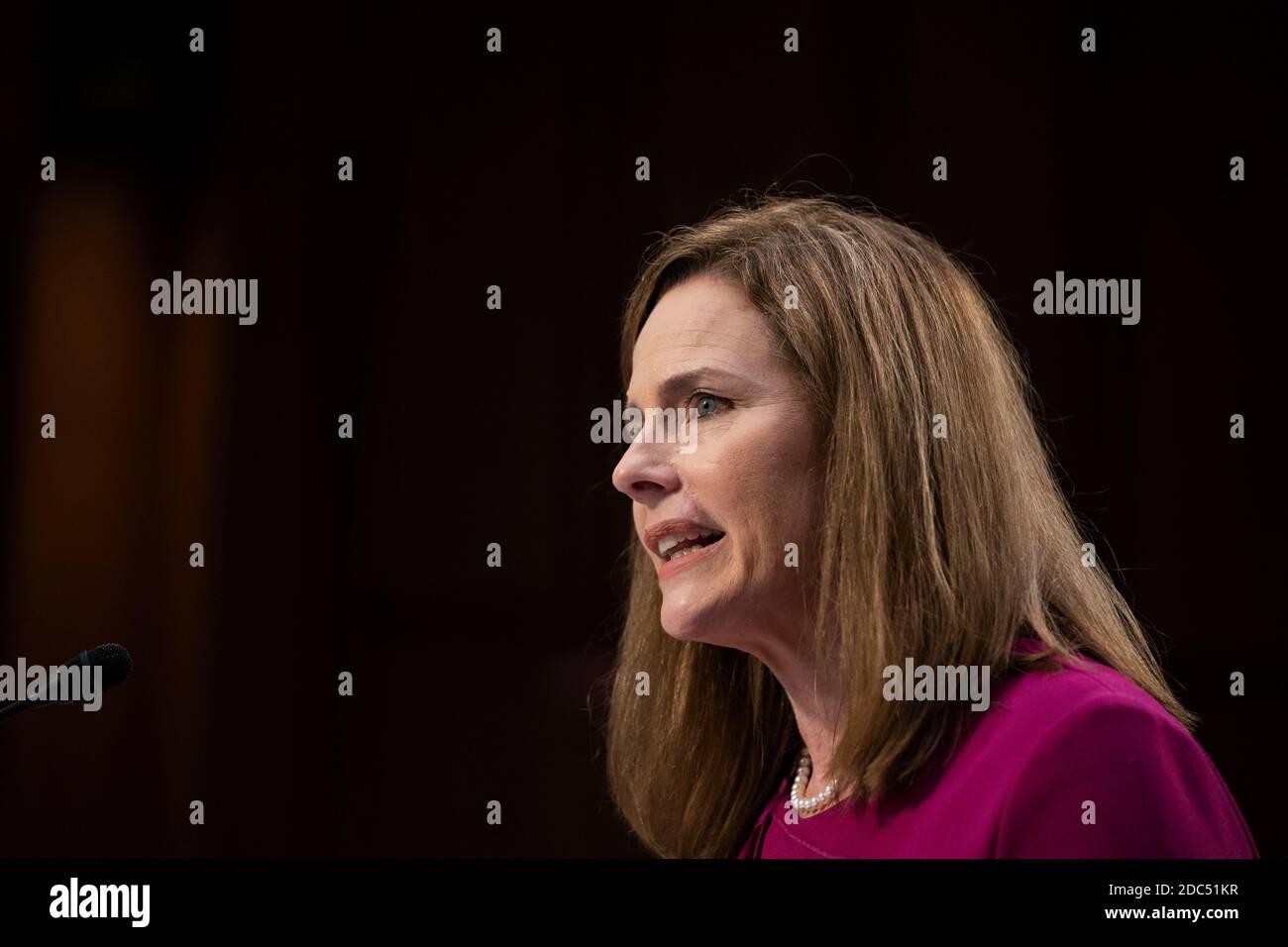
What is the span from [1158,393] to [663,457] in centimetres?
115

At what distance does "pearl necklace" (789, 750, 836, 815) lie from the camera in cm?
159

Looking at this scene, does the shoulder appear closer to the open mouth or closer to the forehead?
the open mouth

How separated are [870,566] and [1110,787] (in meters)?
0.37

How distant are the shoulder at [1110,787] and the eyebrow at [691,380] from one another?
55cm

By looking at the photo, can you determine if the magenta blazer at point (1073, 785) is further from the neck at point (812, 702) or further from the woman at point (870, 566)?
the neck at point (812, 702)

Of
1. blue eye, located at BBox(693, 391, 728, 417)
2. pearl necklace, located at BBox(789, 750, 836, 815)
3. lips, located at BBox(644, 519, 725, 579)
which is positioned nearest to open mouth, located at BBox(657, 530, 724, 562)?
lips, located at BBox(644, 519, 725, 579)

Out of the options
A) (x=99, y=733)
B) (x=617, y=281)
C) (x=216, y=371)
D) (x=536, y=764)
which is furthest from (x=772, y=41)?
(x=99, y=733)

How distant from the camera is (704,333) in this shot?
163cm

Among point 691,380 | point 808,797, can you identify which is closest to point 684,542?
point 691,380

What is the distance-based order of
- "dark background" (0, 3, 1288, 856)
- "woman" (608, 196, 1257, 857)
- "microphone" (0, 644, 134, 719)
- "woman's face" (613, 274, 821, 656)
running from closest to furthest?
"microphone" (0, 644, 134, 719) < "woman" (608, 196, 1257, 857) < "woman's face" (613, 274, 821, 656) < "dark background" (0, 3, 1288, 856)

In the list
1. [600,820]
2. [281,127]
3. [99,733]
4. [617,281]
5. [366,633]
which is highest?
[281,127]

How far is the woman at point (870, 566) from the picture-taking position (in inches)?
54.4
